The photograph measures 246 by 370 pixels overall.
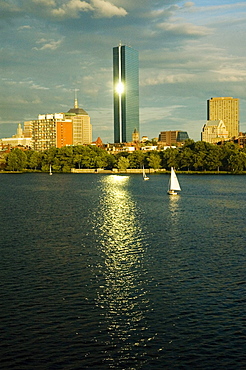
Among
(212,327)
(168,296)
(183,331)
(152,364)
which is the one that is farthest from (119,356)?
(168,296)

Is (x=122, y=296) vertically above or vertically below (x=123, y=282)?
below

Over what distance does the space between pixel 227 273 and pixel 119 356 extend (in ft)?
51.2

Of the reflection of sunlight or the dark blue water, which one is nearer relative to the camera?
the dark blue water

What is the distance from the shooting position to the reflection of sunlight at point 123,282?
24719mm

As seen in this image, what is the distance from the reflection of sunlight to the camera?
81.1 ft

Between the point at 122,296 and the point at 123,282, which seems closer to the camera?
the point at 122,296

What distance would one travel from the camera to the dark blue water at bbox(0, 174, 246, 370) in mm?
21797

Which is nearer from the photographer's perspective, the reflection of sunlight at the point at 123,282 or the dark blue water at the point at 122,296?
the dark blue water at the point at 122,296

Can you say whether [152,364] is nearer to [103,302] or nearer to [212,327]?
[212,327]

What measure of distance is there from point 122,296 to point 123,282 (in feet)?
9.83

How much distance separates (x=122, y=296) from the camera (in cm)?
2980

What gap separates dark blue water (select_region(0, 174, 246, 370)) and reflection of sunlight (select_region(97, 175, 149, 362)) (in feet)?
0.23

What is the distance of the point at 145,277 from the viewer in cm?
3394

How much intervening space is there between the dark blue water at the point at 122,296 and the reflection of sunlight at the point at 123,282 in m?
0.07
